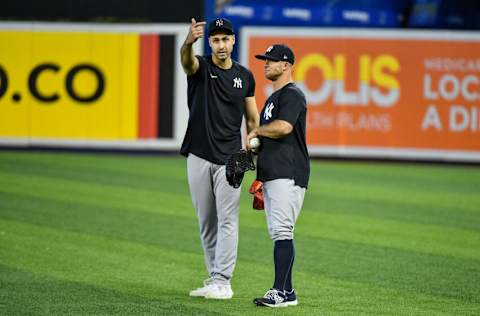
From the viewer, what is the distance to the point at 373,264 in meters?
10.1

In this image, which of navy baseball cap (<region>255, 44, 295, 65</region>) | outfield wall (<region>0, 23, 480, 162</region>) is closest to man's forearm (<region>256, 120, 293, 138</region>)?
navy baseball cap (<region>255, 44, 295, 65</region>)

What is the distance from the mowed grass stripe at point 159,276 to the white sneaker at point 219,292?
0.29ft

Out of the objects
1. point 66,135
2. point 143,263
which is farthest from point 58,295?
point 66,135

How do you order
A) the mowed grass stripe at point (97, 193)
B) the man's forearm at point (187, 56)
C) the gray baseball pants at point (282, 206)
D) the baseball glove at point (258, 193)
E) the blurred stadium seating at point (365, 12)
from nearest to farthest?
1. the gray baseball pants at point (282, 206)
2. the man's forearm at point (187, 56)
3. the baseball glove at point (258, 193)
4. the mowed grass stripe at point (97, 193)
5. the blurred stadium seating at point (365, 12)

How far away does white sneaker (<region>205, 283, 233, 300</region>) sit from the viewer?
8266 millimetres

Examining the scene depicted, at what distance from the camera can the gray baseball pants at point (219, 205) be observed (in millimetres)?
8336

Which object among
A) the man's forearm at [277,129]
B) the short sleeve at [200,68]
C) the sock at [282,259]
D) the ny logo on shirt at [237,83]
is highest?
the short sleeve at [200,68]

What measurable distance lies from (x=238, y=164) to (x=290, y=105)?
1.89 ft

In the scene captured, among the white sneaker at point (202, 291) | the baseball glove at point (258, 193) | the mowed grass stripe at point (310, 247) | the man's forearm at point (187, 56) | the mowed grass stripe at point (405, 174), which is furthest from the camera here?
the mowed grass stripe at point (405, 174)

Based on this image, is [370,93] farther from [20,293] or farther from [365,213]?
[20,293]

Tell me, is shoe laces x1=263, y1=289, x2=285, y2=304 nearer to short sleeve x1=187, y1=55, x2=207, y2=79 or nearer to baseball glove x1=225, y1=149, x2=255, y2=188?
baseball glove x1=225, y1=149, x2=255, y2=188

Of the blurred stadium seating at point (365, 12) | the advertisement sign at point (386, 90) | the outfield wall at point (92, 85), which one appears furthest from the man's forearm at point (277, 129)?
the blurred stadium seating at point (365, 12)

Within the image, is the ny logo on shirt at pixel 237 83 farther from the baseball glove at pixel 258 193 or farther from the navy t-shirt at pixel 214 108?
the baseball glove at pixel 258 193

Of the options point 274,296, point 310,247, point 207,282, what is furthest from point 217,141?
point 310,247
